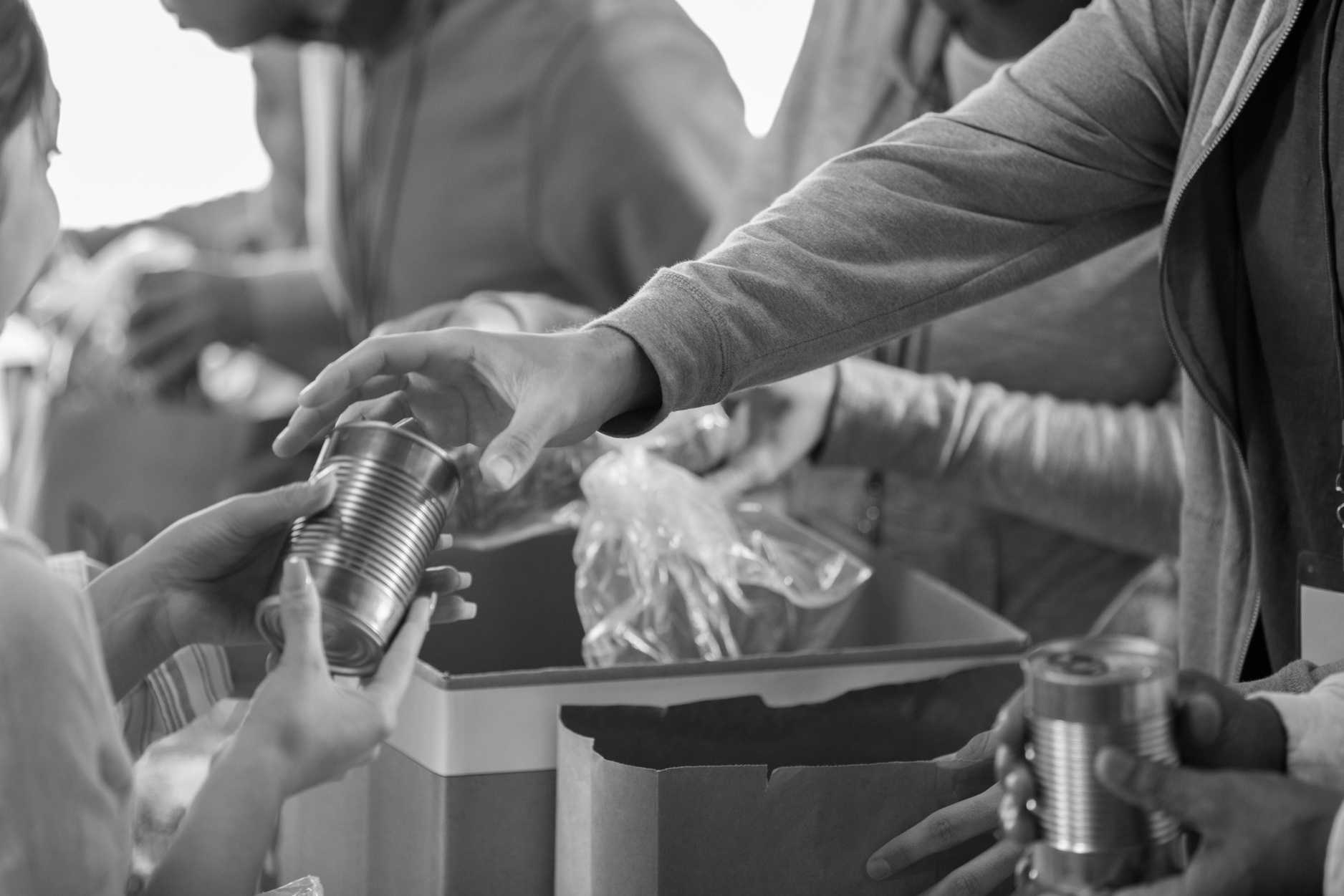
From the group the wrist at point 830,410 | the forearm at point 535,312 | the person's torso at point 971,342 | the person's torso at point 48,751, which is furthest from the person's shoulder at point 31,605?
the person's torso at point 971,342

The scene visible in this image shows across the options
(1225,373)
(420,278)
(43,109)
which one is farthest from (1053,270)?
(420,278)

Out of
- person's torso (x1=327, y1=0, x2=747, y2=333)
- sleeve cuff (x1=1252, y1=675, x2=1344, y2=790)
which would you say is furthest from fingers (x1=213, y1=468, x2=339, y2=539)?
person's torso (x1=327, y1=0, x2=747, y2=333)

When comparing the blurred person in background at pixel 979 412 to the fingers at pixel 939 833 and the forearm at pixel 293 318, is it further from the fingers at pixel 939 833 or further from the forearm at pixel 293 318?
the forearm at pixel 293 318

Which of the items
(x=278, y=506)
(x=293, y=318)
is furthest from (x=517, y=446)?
(x=293, y=318)

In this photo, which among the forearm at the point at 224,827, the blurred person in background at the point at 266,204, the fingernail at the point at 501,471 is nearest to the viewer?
the forearm at the point at 224,827

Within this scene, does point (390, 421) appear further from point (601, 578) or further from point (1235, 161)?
point (1235, 161)

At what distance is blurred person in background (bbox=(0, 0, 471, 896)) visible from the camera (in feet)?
2.25

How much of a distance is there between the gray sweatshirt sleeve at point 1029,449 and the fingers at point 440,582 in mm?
649

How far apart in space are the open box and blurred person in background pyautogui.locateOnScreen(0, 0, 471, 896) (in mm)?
88

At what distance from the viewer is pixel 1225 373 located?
1.06 meters

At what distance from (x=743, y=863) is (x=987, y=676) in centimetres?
29

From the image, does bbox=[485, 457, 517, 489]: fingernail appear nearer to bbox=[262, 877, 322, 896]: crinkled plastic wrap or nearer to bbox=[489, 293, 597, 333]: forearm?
bbox=[262, 877, 322, 896]: crinkled plastic wrap

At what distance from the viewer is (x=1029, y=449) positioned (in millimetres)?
1516

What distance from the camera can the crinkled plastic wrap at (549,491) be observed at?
1.28m
